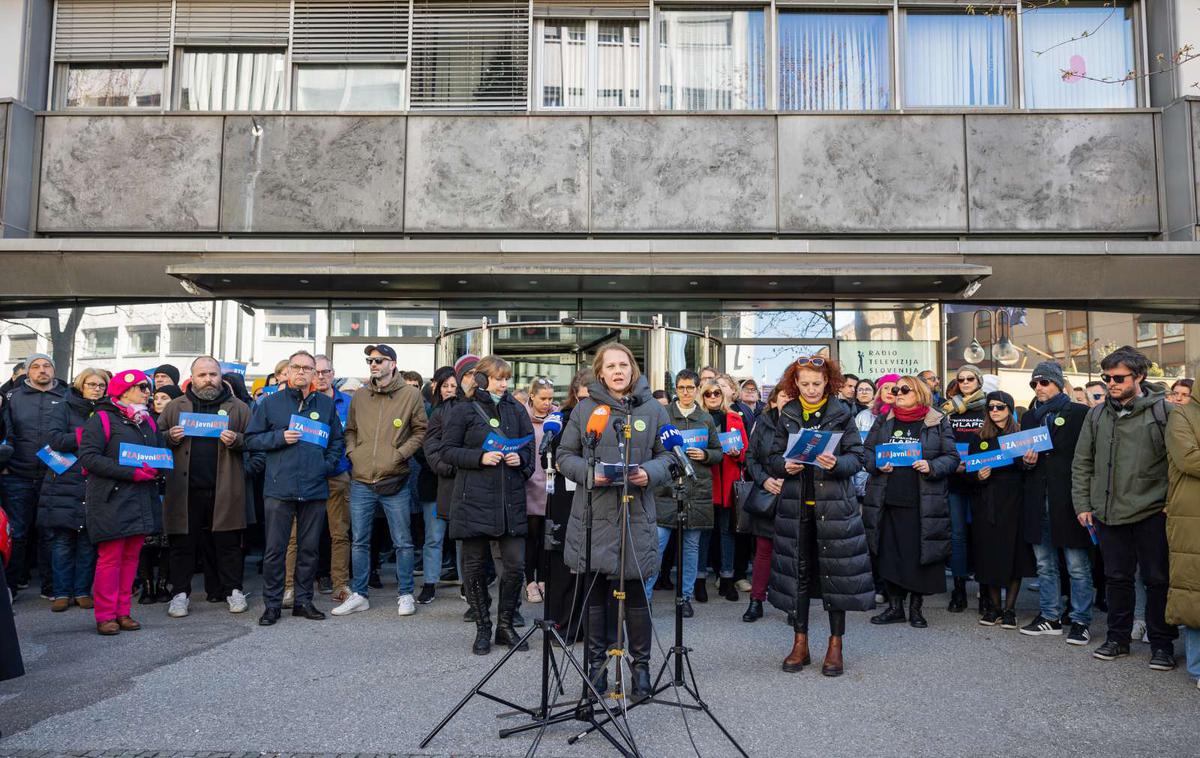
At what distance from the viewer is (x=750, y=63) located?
1410 centimetres

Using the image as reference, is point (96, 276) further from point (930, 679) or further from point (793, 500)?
point (930, 679)

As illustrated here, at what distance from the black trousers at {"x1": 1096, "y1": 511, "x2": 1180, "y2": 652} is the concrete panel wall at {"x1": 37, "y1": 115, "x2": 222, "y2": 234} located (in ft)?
41.3

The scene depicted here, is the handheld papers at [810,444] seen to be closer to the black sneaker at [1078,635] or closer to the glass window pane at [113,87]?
the black sneaker at [1078,635]

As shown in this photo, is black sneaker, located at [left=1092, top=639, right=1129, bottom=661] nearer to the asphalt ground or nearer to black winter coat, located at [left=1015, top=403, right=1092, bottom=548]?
the asphalt ground

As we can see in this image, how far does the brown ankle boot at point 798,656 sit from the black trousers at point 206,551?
4.76 metres

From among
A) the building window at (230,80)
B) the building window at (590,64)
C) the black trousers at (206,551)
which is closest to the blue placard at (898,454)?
the black trousers at (206,551)

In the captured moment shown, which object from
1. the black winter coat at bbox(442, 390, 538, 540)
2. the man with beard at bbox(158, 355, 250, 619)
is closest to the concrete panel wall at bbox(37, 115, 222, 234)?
the man with beard at bbox(158, 355, 250, 619)

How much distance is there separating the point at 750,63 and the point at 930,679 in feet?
35.6

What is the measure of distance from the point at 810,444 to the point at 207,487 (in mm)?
5377

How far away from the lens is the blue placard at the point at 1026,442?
22.9 feet

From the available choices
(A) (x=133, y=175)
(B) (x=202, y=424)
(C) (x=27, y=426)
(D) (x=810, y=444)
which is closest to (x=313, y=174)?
(A) (x=133, y=175)

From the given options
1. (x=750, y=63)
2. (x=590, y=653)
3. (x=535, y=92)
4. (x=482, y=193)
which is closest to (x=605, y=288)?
(x=482, y=193)

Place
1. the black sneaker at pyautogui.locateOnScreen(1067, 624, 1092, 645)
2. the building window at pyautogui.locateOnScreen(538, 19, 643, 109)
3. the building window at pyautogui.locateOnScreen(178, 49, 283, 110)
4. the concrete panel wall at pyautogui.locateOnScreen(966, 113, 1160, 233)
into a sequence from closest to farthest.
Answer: the black sneaker at pyautogui.locateOnScreen(1067, 624, 1092, 645)
the concrete panel wall at pyautogui.locateOnScreen(966, 113, 1160, 233)
the building window at pyautogui.locateOnScreen(538, 19, 643, 109)
the building window at pyautogui.locateOnScreen(178, 49, 283, 110)

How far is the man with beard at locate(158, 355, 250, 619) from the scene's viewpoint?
766 cm
